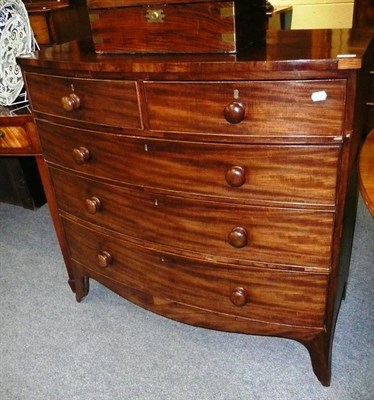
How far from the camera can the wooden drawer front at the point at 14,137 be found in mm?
1638

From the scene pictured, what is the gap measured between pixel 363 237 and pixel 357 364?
2.83 ft

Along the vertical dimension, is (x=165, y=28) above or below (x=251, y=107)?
above

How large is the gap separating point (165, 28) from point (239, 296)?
Answer: 32.8 inches

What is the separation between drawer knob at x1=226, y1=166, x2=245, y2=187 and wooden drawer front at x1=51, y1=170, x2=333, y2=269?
90 millimetres

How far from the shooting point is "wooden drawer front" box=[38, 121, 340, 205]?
1.09 meters

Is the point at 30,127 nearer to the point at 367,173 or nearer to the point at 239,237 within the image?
the point at 239,237

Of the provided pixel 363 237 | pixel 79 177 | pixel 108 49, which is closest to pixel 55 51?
pixel 108 49

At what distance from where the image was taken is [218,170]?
1.18m

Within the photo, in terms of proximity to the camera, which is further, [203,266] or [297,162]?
[203,266]

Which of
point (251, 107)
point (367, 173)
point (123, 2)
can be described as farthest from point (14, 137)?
point (367, 173)

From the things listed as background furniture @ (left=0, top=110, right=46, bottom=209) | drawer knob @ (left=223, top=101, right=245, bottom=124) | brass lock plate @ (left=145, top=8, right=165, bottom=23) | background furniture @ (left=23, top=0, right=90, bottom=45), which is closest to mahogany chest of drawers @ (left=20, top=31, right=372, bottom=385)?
drawer knob @ (left=223, top=101, right=245, bottom=124)

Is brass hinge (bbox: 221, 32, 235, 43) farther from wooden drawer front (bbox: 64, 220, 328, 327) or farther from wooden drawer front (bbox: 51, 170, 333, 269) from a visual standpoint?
wooden drawer front (bbox: 64, 220, 328, 327)

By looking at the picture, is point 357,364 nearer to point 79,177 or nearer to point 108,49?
point 79,177

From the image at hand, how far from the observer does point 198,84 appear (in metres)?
1.08
